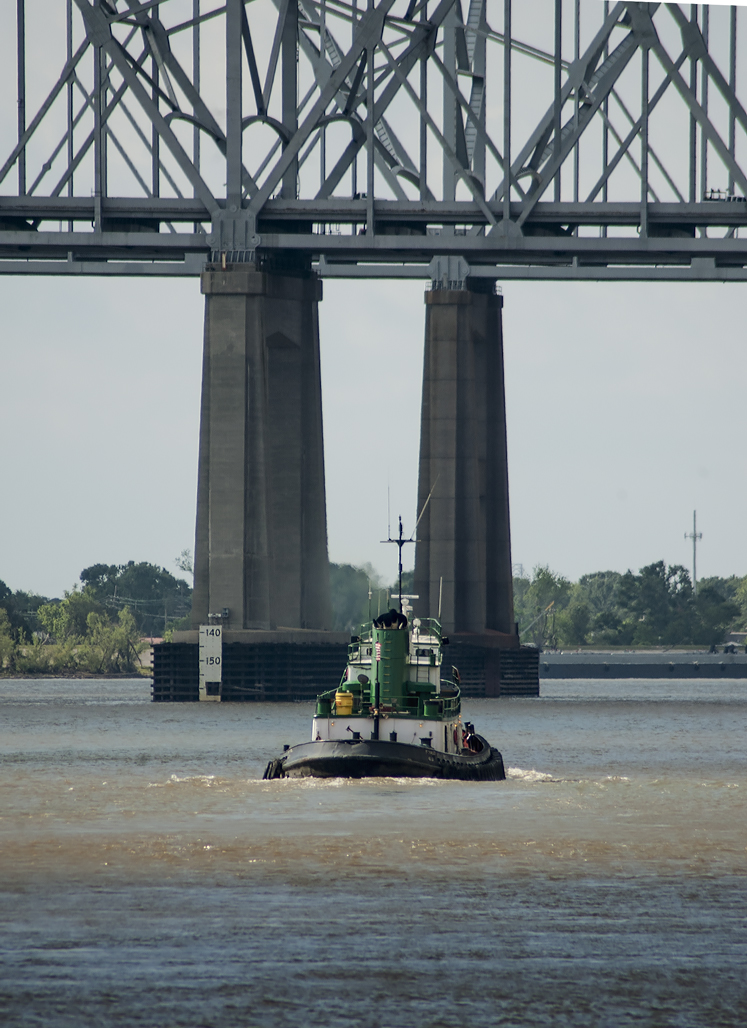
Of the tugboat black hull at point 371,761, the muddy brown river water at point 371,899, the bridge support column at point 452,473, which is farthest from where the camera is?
the bridge support column at point 452,473

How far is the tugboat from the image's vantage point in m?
56.5

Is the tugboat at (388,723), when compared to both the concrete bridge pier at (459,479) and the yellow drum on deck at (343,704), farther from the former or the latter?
the concrete bridge pier at (459,479)

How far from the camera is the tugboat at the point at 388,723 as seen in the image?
5653 cm

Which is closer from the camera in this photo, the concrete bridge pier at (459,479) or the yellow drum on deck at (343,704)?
the yellow drum on deck at (343,704)

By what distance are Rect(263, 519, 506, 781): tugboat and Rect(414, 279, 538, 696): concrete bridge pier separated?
79.0 m

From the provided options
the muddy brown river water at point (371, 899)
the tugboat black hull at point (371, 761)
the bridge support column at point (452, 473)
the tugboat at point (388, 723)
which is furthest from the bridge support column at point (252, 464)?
the tugboat black hull at point (371, 761)

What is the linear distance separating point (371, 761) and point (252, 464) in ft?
222

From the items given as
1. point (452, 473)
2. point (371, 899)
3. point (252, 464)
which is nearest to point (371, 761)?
point (371, 899)

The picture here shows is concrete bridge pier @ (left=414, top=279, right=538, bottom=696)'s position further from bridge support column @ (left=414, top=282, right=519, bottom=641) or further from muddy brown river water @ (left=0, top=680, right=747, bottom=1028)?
muddy brown river water @ (left=0, top=680, right=747, bottom=1028)

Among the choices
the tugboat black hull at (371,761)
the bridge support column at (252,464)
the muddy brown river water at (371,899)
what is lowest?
the muddy brown river water at (371,899)

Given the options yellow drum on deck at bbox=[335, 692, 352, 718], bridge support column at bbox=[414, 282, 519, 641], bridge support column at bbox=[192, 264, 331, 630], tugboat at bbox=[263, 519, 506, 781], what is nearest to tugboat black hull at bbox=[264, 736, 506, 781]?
tugboat at bbox=[263, 519, 506, 781]

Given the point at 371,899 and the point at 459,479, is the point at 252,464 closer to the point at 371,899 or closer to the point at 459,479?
the point at 459,479

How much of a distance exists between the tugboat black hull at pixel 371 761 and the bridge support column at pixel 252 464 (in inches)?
2509

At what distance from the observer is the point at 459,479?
141 m
